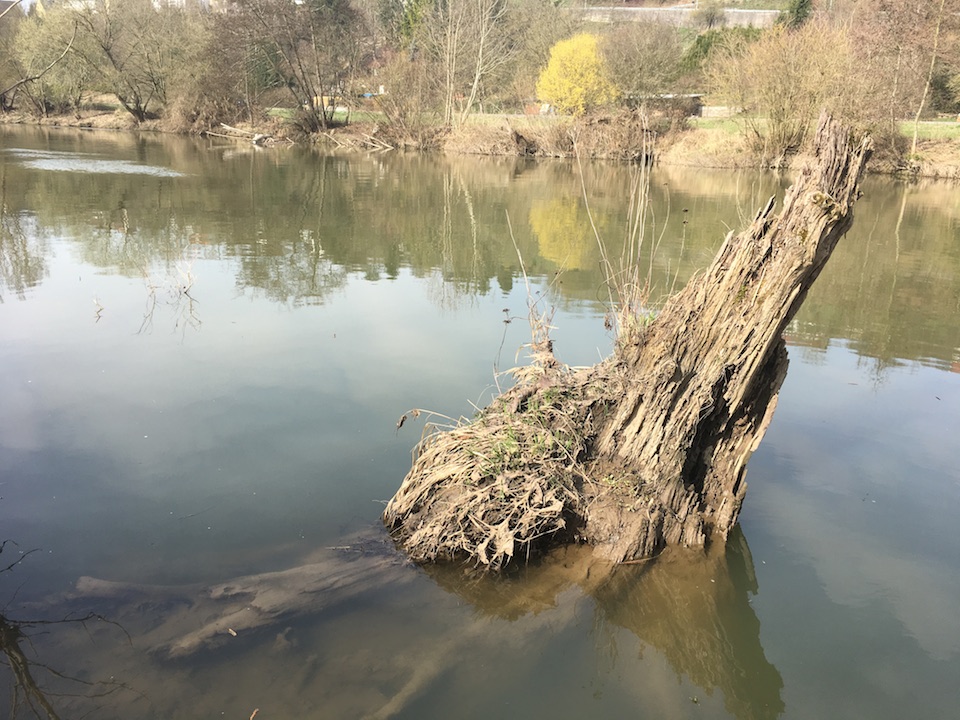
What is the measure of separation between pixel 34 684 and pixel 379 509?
2364 millimetres

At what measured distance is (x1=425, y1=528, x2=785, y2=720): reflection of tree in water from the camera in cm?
408

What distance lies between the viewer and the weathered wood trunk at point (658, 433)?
454 cm

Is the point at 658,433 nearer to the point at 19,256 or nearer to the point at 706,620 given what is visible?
the point at 706,620

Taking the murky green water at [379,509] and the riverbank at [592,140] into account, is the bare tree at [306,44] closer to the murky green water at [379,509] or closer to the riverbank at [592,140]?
the riverbank at [592,140]

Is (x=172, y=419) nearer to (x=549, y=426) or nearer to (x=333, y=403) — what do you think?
(x=333, y=403)

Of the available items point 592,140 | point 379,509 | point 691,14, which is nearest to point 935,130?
point 592,140

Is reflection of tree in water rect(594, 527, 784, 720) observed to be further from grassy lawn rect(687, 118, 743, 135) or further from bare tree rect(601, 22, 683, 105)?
bare tree rect(601, 22, 683, 105)

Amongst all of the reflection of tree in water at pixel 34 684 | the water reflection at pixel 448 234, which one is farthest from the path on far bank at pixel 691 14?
the reflection of tree in water at pixel 34 684

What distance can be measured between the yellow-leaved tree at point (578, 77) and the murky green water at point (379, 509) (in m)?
28.3

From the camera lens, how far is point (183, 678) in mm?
3824

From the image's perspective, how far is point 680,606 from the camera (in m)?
4.57

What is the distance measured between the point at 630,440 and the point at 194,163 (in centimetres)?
Answer: 2741

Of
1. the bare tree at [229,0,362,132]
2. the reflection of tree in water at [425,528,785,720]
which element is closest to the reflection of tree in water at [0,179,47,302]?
the reflection of tree in water at [425,528,785,720]

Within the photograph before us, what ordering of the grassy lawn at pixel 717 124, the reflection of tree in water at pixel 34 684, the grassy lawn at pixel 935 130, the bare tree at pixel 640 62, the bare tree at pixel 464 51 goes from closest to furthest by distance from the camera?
1. the reflection of tree in water at pixel 34 684
2. the grassy lawn at pixel 935 130
3. the grassy lawn at pixel 717 124
4. the bare tree at pixel 640 62
5. the bare tree at pixel 464 51
